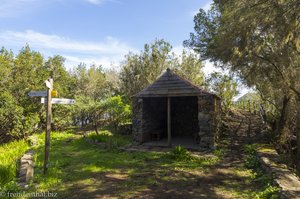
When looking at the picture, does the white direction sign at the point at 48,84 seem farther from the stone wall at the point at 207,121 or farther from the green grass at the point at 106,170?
the stone wall at the point at 207,121

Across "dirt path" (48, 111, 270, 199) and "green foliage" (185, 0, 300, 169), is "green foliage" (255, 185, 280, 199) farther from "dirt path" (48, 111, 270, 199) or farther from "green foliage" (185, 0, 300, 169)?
"green foliage" (185, 0, 300, 169)

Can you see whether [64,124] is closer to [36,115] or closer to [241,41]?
[36,115]

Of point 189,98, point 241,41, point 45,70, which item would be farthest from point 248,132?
point 45,70

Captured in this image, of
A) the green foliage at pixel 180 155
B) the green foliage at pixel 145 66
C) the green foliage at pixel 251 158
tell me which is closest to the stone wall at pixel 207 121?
the green foliage at pixel 251 158

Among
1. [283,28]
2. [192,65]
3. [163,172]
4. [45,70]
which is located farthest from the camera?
[192,65]

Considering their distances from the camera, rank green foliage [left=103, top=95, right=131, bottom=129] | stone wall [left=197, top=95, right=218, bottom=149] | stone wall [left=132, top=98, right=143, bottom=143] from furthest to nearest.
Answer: green foliage [left=103, top=95, right=131, bottom=129]
stone wall [left=132, top=98, right=143, bottom=143]
stone wall [left=197, top=95, right=218, bottom=149]

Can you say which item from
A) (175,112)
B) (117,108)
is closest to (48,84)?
(117,108)

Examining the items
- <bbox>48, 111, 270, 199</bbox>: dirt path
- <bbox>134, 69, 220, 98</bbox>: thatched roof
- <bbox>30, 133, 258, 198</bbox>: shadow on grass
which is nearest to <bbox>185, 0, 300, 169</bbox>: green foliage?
Result: <bbox>134, 69, 220, 98</bbox>: thatched roof

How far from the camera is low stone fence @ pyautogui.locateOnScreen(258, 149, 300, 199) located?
5143mm

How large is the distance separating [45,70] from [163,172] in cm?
1222

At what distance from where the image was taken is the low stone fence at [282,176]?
514cm

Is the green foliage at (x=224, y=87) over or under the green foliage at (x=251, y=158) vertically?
over

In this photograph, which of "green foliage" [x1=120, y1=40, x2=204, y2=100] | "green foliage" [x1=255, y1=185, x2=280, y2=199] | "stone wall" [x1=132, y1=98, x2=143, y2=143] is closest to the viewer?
"green foliage" [x1=255, y1=185, x2=280, y2=199]

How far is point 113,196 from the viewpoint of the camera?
548cm
